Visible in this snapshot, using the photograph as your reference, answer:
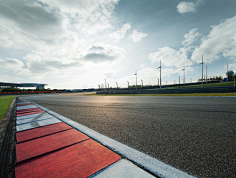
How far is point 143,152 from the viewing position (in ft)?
5.03

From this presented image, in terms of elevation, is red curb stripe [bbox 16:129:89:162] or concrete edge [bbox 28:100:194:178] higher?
concrete edge [bbox 28:100:194:178]

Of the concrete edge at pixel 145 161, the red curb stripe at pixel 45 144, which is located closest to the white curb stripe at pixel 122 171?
the concrete edge at pixel 145 161

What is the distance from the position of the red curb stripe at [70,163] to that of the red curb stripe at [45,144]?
171 mm

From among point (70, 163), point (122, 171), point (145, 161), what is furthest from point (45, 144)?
point (145, 161)

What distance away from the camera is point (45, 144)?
1816mm

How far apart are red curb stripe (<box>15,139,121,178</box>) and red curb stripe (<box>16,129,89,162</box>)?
0.56 feet

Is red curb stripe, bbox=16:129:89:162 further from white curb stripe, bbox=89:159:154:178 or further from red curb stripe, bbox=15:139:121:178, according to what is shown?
white curb stripe, bbox=89:159:154:178

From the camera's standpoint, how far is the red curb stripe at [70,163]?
1.16m

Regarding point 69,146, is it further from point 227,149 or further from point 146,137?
point 227,149

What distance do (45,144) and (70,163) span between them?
834mm

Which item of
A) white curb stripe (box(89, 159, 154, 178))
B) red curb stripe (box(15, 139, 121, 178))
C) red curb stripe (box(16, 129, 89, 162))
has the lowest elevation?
red curb stripe (box(16, 129, 89, 162))

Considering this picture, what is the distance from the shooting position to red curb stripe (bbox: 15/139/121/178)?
1160 millimetres

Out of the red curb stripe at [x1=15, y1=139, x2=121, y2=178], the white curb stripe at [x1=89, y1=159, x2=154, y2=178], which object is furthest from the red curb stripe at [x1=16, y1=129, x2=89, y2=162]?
Result: the white curb stripe at [x1=89, y1=159, x2=154, y2=178]

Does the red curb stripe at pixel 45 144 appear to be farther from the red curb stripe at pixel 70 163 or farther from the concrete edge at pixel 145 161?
the concrete edge at pixel 145 161
